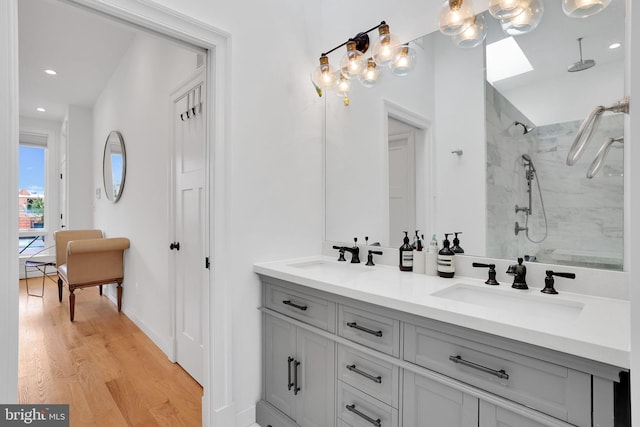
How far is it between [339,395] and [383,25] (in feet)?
6.25

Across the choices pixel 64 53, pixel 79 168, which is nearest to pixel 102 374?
pixel 64 53

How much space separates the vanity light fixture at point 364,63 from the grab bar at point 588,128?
93cm

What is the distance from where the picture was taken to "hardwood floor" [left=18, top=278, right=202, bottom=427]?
2014 mm

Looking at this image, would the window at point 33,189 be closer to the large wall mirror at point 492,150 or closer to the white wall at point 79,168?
the white wall at point 79,168

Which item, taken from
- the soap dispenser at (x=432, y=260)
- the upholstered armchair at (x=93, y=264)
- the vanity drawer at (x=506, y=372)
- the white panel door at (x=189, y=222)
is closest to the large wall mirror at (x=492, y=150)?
the soap dispenser at (x=432, y=260)

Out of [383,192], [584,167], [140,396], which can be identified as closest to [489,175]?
[584,167]

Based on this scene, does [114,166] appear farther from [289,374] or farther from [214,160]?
[289,374]

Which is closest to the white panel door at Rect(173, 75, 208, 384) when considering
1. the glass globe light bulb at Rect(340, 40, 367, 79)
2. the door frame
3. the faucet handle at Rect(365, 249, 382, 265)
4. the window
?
the door frame

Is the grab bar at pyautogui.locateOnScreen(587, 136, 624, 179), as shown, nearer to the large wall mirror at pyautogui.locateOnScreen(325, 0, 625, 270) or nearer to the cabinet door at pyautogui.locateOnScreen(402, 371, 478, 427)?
the large wall mirror at pyautogui.locateOnScreen(325, 0, 625, 270)

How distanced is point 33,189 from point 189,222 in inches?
210

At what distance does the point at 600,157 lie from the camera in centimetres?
127

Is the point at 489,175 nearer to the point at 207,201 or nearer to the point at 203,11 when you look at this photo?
the point at 207,201

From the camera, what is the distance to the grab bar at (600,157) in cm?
125

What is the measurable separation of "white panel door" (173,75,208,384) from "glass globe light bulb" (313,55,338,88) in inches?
32.2
